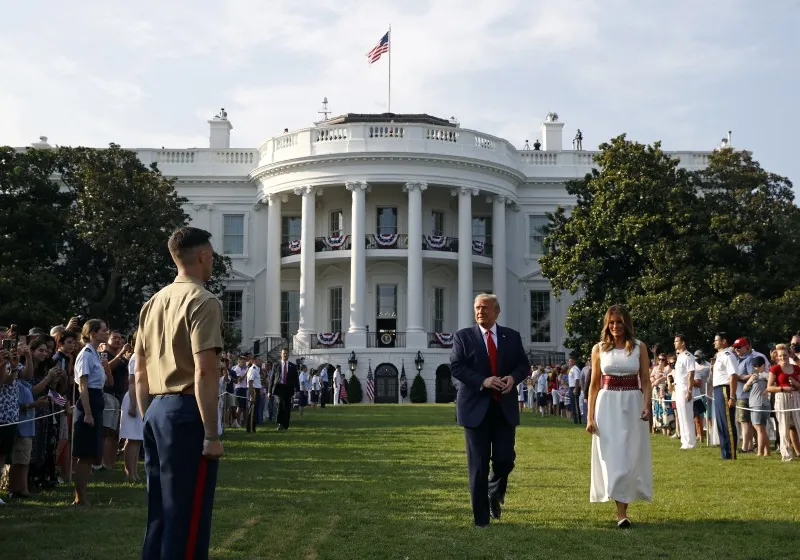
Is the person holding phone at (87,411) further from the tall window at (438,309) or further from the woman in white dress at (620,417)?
the tall window at (438,309)

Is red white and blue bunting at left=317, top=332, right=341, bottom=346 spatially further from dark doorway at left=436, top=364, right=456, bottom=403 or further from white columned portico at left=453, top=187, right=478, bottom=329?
white columned portico at left=453, top=187, right=478, bottom=329

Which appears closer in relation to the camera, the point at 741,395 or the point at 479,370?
the point at 479,370

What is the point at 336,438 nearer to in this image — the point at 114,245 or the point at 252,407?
the point at 252,407

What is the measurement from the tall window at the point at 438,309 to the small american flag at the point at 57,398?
41727 millimetres

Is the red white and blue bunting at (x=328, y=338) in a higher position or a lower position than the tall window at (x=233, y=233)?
lower

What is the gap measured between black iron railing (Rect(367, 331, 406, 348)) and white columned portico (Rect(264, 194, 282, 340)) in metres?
4.96

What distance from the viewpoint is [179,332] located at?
5.94m

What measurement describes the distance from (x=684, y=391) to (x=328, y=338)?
31.3 m

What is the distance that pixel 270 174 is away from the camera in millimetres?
53188

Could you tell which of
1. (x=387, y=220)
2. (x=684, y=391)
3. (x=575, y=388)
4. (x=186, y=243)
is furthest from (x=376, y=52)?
(x=186, y=243)

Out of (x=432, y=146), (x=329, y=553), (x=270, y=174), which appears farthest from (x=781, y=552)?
(x=270, y=174)

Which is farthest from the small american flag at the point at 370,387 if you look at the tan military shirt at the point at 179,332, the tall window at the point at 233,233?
the tan military shirt at the point at 179,332

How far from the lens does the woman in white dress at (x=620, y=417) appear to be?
30.2ft

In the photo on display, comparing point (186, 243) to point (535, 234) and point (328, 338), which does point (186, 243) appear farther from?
point (535, 234)
